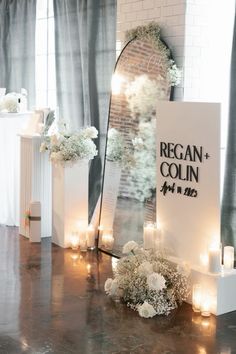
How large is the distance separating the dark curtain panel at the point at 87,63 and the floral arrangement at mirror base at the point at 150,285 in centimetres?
199

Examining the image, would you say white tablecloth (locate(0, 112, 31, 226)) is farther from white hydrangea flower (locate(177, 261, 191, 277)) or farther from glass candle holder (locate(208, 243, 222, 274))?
glass candle holder (locate(208, 243, 222, 274))

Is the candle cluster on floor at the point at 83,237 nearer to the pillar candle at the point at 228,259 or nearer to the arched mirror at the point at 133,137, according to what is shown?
the arched mirror at the point at 133,137

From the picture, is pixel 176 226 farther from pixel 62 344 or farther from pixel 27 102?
pixel 27 102

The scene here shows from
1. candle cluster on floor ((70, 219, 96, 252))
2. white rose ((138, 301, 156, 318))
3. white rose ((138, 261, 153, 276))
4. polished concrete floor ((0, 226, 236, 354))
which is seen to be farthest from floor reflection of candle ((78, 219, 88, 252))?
white rose ((138, 301, 156, 318))

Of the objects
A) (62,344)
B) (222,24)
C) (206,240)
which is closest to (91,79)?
(222,24)

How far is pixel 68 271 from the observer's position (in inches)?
210

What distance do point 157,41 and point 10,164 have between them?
96.5 inches

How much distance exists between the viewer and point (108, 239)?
5.96m

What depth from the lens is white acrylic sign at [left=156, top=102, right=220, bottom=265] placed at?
14.6ft

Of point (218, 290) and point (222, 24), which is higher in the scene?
point (222, 24)

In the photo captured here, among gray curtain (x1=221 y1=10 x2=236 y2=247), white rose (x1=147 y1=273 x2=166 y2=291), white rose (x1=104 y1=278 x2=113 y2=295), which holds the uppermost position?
gray curtain (x1=221 y1=10 x2=236 y2=247)

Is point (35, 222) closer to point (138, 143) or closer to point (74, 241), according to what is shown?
point (74, 241)

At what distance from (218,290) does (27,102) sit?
4.02 m

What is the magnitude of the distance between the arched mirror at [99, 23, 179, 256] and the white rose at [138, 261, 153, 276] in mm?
1002
